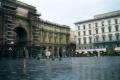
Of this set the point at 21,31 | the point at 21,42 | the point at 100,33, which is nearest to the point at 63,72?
the point at 21,42

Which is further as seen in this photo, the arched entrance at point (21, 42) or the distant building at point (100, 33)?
the distant building at point (100, 33)

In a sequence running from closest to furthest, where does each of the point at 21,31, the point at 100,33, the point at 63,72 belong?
the point at 63,72 < the point at 21,31 < the point at 100,33

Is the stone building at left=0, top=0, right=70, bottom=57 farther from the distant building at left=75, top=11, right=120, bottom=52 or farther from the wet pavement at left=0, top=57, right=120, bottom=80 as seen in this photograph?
the wet pavement at left=0, top=57, right=120, bottom=80

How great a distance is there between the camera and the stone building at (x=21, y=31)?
4962 cm

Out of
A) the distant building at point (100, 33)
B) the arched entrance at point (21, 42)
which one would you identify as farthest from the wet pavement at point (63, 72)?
the distant building at point (100, 33)

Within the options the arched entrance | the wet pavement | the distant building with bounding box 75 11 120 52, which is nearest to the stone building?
the arched entrance

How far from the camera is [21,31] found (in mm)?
57906

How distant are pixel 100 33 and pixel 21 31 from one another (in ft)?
116

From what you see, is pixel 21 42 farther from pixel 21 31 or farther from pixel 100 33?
pixel 100 33

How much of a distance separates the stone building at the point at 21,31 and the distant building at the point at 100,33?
16.4 metres

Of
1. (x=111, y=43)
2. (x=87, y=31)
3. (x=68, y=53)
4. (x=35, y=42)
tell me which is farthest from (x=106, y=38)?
(x=35, y=42)

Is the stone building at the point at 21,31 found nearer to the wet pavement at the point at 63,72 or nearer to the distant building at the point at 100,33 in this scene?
the distant building at the point at 100,33

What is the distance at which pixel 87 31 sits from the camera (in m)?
86.1

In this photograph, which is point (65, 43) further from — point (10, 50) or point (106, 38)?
point (10, 50)
